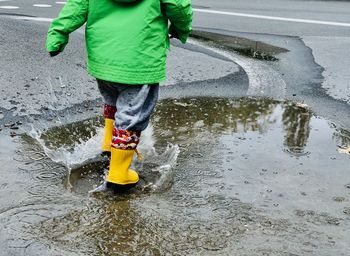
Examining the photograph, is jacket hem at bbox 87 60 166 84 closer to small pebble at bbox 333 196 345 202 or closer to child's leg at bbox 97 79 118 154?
child's leg at bbox 97 79 118 154

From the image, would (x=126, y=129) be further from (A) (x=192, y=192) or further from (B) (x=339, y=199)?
(B) (x=339, y=199)

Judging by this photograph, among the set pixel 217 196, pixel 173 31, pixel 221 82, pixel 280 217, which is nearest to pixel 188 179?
pixel 217 196

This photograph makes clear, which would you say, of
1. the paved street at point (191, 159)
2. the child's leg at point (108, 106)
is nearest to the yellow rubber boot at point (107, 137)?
the child's leg at point (108, 106)

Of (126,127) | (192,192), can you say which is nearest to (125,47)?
(126,127)

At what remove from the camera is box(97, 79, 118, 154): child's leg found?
3.47 metres

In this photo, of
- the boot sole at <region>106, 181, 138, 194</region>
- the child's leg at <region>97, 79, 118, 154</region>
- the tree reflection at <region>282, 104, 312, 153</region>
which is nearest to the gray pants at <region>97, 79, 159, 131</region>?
the child's leg at <region>97, 79, 118, 154</region>

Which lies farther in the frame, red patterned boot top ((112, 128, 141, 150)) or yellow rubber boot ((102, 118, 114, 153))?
yellow rubber boot ((102, 118, 114, 153))

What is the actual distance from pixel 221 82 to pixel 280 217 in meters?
2.86

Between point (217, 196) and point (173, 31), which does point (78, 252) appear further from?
point (173, 31)

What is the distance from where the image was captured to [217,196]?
3.23m

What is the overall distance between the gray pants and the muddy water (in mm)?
405

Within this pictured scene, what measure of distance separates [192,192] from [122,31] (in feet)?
3.31

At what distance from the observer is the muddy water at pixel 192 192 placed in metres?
2.73

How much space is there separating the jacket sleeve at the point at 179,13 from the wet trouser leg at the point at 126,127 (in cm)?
39
